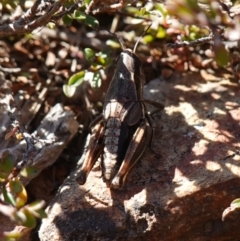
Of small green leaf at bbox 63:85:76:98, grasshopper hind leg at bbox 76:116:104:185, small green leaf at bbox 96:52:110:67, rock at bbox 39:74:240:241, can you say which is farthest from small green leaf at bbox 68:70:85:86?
rock at bbox 39:74:240:241

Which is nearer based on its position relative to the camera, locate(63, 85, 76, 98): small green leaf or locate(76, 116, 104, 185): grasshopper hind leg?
locate(76, 116, 104, 185): grasshopper hind leg

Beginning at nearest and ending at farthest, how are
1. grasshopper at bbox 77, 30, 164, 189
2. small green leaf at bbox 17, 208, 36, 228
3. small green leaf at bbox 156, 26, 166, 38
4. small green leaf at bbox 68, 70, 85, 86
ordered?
small green leaf at bbox 17, 208, 36, 228, grasshopper at bbox 77, 30, 164, 189, small green leaf at bbox 68, 70, 85, 86, small green leaf at bbox 156, 26, 166, 38

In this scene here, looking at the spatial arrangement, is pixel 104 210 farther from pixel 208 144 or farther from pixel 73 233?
pixel 208 144

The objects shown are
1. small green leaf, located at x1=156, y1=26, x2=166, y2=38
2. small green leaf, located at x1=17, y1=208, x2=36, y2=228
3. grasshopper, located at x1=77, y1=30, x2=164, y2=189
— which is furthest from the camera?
small green leaf, located at x1=156, y1=26, x2=166, y2=38

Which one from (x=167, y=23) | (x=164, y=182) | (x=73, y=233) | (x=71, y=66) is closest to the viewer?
(x=73, y=233)

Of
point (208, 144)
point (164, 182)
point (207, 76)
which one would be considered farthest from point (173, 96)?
point (164, 182)

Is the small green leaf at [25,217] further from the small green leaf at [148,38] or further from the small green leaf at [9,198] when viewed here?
the small green leaf at [148,38]

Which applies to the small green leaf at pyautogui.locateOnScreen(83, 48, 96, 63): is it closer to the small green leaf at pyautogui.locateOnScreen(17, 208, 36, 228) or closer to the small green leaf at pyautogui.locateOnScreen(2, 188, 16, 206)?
the small green leaf at pyautogui.locateOnScreen(2, 188, 16, 206)
